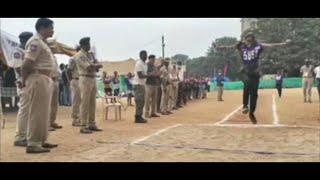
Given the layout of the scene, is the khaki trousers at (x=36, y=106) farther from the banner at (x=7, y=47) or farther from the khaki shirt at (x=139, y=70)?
the banner at (x=7, y=47)

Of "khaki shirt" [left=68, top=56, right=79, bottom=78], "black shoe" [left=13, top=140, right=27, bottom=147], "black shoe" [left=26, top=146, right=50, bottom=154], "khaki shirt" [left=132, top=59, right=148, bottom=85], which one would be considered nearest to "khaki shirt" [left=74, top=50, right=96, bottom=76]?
"khaki shirt" [left=68, top=56, right=79, bottom=78]

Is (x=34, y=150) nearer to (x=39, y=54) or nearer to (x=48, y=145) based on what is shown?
(x=48, y=145)

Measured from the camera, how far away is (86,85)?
1221cm

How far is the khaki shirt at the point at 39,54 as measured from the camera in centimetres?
914

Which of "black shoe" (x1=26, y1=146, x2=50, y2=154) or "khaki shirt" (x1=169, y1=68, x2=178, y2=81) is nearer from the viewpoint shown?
"black shoe" (x1=26, y1=146, x2=50, y2=154)

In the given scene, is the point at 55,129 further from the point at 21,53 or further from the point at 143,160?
the point at 143,160

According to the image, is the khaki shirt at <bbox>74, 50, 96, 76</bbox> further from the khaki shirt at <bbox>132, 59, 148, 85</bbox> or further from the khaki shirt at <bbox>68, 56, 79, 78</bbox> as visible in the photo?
the khaki shirt at <bbox>132, 59, 148, 85</bbox>

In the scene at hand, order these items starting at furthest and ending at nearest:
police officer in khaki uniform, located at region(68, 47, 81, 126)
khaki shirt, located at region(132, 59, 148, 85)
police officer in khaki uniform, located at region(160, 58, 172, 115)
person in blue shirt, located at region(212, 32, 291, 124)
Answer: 1. police officer in khaki uniform, located at region(160, 58, 172, 115)
2. khaki shirt, located at region(132, 59, 148, 85)
3. police officer in khaki uniform, located at region(68, 47, 81, 126)
4. person in blue shirt, located at region(212, 32, 291, 124)

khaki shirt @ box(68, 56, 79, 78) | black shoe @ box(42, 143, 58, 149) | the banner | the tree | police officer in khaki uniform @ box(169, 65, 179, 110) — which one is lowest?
black shoe @ box(42, 143, 58, 149)

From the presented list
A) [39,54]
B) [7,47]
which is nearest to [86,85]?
[39,54]

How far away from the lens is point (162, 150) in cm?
898

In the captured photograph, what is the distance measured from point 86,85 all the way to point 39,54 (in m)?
3.02

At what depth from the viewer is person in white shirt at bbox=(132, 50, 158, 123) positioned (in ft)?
50.2
